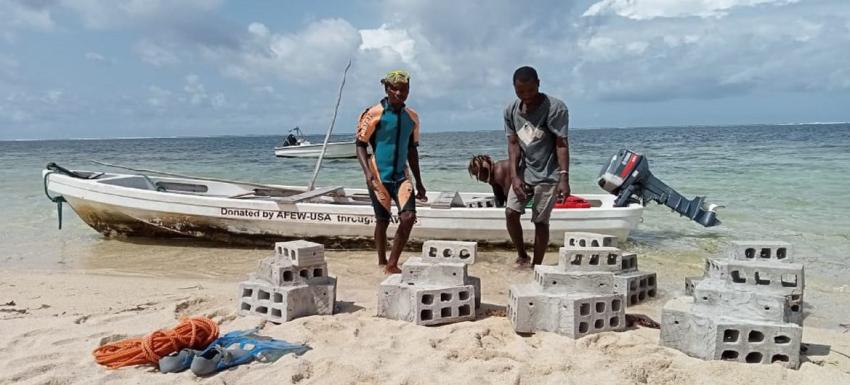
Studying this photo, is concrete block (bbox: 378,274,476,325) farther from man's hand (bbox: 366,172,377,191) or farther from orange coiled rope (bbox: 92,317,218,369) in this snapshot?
man's hand (bbox: 366,172,377,191)

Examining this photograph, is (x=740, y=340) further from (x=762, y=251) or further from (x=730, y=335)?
(x=762, y=251)

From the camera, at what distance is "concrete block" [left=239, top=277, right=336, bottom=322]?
4.16 metres

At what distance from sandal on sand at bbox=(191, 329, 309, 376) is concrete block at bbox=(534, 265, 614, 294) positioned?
1.62m

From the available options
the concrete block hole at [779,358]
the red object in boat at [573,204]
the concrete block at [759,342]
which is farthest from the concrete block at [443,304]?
the red object in boat at [573,204]

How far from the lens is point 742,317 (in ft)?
11.3

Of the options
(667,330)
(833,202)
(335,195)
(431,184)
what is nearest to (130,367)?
(667,330)

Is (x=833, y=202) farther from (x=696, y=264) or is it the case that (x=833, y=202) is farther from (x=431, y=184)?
(x=431, y=184)

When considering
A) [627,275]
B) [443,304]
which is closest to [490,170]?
[627,275]

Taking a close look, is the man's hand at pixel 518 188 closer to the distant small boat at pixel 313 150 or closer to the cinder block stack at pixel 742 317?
the cinder block stack at pixel 742 317

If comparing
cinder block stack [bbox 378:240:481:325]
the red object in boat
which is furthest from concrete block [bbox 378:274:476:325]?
the red object in boat

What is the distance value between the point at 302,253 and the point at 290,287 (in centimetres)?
25

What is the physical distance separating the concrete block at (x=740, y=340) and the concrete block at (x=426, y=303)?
141cm

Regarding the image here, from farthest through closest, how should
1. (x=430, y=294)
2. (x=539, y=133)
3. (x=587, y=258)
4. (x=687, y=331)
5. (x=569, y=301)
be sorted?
(x=539, y=133) → (x=587, y=258) → (x=430, y=294) → (x=569, y=301) → (x=687, y=331)

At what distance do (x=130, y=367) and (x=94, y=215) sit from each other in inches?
238
